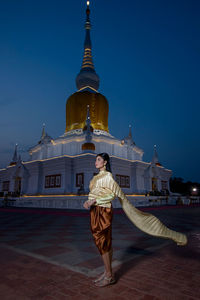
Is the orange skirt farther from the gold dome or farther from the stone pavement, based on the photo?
the gold dome

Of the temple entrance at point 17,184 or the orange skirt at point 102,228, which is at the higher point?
the temple entrance at point 17,184

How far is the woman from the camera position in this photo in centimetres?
308

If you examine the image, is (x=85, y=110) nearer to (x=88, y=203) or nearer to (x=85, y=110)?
(x=85, y=110)

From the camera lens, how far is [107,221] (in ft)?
10.5

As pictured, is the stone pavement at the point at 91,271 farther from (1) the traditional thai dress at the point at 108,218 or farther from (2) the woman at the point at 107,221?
(1) the traditional thai dress at the point at 108,218

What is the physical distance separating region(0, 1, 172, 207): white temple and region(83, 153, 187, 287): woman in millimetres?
16632

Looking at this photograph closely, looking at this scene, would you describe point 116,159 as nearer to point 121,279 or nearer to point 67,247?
point 67,247

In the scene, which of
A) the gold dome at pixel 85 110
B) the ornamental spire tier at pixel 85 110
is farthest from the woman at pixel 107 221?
the gold dome at pixel 85 110

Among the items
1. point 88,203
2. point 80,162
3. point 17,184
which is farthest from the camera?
point 17,184

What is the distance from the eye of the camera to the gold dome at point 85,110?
3250 cm

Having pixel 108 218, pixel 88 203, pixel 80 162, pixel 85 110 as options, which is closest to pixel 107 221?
pixel 108 218

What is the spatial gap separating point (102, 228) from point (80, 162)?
70.8 ft

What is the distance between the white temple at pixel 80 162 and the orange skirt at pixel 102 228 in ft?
54.6

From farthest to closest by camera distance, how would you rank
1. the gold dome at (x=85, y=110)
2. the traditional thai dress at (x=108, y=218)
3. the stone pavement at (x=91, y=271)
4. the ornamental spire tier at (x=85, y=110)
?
the gold dome at (x=85, y=110) < the ornamental spire tier at (x=85, y=110) < the traditional thai dress at (x=108, y=218) < the stone pavement at (x=91, y=271)
